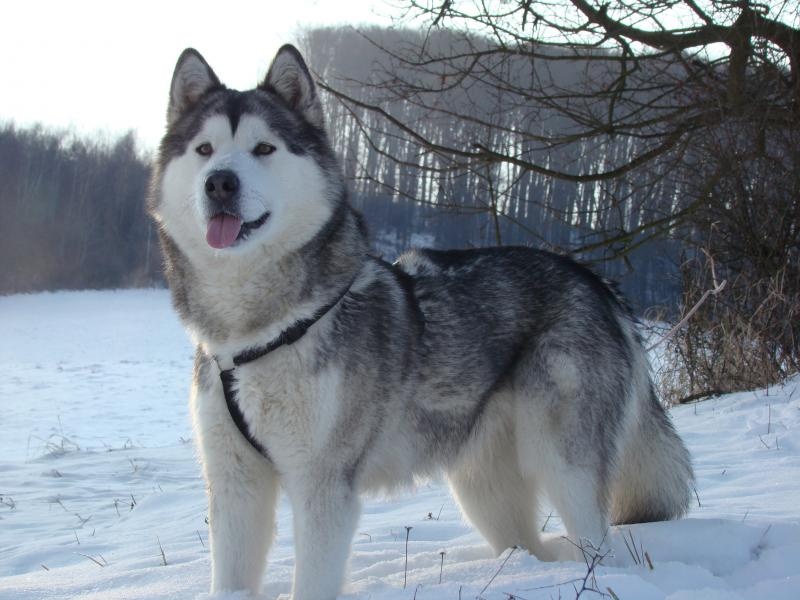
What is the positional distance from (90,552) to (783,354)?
6.01m

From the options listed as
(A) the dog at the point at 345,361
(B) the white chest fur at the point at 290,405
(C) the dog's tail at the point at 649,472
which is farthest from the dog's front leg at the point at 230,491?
(C) the dog's tail at the point at 649,472

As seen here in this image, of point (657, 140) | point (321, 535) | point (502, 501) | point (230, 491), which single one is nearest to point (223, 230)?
point (230, 491)

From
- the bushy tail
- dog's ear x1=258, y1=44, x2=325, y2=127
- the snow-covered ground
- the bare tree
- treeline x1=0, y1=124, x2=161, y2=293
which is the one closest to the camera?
the snow-covered ground

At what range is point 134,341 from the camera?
2508 centimetres

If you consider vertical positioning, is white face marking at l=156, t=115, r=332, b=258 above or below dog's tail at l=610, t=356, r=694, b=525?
above

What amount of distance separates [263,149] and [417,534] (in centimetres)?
202

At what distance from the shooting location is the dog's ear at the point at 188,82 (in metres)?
2.99

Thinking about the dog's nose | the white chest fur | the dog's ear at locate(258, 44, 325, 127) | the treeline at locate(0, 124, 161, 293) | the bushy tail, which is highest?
the treeline at locate(0, 124, 161, 293)

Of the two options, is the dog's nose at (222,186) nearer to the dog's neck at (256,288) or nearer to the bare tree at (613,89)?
the dog's neck at (256,288)

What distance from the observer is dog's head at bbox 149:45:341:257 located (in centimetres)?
258

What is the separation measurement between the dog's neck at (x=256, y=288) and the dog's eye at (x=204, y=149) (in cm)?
34

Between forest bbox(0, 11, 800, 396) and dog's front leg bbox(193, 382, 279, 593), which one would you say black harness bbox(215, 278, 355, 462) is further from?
forest bbox(0, 11, 800, 396)

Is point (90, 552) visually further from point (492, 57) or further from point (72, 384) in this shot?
point (72, 384)

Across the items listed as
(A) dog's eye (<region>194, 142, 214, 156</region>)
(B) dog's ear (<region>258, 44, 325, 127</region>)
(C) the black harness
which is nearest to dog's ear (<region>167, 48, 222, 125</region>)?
(B) dog's ear (<region>258, 44, 325, 127</region>)
